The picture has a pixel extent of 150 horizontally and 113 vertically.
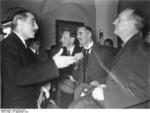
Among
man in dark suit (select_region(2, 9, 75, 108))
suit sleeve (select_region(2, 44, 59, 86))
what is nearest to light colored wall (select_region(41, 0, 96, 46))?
man in dark suit (select_region(2, 9, 75, 108))

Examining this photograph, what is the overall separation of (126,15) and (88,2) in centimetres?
31

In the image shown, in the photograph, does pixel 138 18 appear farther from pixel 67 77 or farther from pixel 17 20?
pixel 17 20

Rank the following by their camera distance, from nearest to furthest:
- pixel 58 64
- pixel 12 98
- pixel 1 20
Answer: pixel 58 64, pixel 12 98, pixel 1 20

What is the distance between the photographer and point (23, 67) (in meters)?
1.34

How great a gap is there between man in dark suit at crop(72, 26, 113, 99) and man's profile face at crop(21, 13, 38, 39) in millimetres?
334

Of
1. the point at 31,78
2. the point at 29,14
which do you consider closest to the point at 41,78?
the point at 31,78

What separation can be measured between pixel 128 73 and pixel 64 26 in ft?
1.91

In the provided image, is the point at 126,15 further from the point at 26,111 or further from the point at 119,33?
the point at 26,111

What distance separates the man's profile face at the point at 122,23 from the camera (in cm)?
149

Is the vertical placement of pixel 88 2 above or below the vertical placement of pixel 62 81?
above

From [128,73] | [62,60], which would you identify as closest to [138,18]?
[128,73]

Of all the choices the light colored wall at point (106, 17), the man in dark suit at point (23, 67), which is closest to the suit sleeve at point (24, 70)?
the man in dark suit at point (23, 67)

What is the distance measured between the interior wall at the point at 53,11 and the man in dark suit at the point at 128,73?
0.75 ft

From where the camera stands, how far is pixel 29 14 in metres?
1.50
